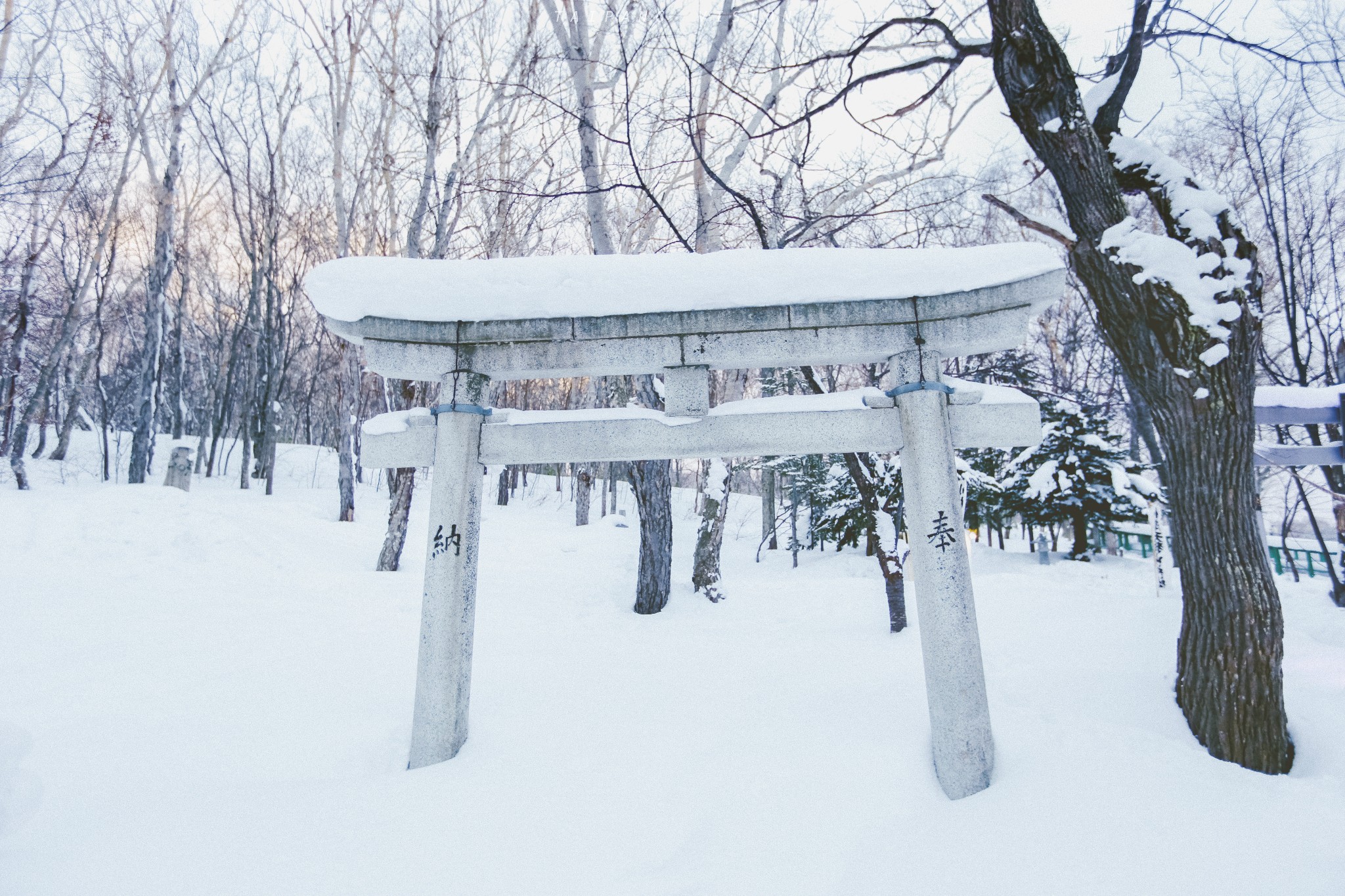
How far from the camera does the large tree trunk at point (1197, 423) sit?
10.4 ft

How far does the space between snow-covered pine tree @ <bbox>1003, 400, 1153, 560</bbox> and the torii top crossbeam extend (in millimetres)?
11673

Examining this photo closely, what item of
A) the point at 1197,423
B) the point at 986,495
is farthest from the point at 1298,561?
the point at 1197,423

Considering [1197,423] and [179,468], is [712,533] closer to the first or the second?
[1197,423]

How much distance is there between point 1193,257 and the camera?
11.2 ft

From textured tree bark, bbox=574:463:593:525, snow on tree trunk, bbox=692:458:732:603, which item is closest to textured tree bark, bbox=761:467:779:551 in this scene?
textured tree bark, bbox=574:463:593:525

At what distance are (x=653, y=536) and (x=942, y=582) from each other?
5039 mm

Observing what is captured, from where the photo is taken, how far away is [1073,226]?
3742mm

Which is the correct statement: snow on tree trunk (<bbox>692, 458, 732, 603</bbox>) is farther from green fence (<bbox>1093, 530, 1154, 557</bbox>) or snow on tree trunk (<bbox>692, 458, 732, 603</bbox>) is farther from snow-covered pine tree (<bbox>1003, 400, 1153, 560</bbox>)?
green fence (<bbox>1093, 530, 1154, 557</bbox>)

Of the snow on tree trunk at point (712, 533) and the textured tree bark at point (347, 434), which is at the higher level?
the textured tree bark at point (347, 434)

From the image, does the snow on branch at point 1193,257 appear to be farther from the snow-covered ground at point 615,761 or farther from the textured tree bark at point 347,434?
the textured tree bark at point 347,434

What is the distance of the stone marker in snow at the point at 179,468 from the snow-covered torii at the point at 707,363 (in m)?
10.7

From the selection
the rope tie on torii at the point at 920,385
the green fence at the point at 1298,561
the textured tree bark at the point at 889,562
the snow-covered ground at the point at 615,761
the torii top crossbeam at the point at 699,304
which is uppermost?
the torii top crossbeam at the point at 699,304

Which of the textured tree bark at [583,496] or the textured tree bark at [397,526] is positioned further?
the textured tree bark at [583,496]

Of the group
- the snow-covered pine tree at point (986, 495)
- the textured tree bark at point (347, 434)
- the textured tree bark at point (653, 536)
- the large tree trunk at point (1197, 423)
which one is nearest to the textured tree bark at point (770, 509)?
the snow-covered pine tree at point (986, 495)
